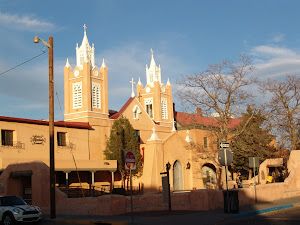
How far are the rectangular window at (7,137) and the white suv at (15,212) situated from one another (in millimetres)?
12786

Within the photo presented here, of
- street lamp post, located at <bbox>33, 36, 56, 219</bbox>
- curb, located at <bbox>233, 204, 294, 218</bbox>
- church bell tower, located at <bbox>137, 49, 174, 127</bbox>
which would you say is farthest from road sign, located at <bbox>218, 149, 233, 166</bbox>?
church bell tower, located at <bbox>137, 49, 174, 127</bbox>

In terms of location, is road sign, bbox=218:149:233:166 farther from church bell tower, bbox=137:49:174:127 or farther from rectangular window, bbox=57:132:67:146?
church bell tower, bbox=137:49:174:127

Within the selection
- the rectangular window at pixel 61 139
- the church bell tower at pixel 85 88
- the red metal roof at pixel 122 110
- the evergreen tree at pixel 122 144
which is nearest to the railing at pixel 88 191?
the evergreen tree at pixel 122 144

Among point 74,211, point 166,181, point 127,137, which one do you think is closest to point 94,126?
point 127,137

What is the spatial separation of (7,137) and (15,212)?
1437 centimetres

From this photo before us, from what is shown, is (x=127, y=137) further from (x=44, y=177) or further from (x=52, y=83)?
(x=52, y=83)

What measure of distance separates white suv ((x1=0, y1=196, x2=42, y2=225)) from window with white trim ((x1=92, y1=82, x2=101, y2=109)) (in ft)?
73.1

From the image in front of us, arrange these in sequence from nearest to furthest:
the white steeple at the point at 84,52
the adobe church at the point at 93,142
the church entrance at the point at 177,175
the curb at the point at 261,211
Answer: the curb at the point at 261,211 < the adobe church at the point at 93,142 < the church entrance at the point at 177,175 < the white steeple at the point at 84,52

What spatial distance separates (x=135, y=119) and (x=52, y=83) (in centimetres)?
2311

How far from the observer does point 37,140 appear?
31781mm

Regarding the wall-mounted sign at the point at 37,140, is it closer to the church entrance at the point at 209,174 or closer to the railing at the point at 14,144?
the railing at the point at 14,144

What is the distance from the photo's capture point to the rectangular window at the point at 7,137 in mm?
29781

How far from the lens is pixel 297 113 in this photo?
34094mm

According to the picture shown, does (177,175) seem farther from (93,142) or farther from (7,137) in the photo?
(7,137)
